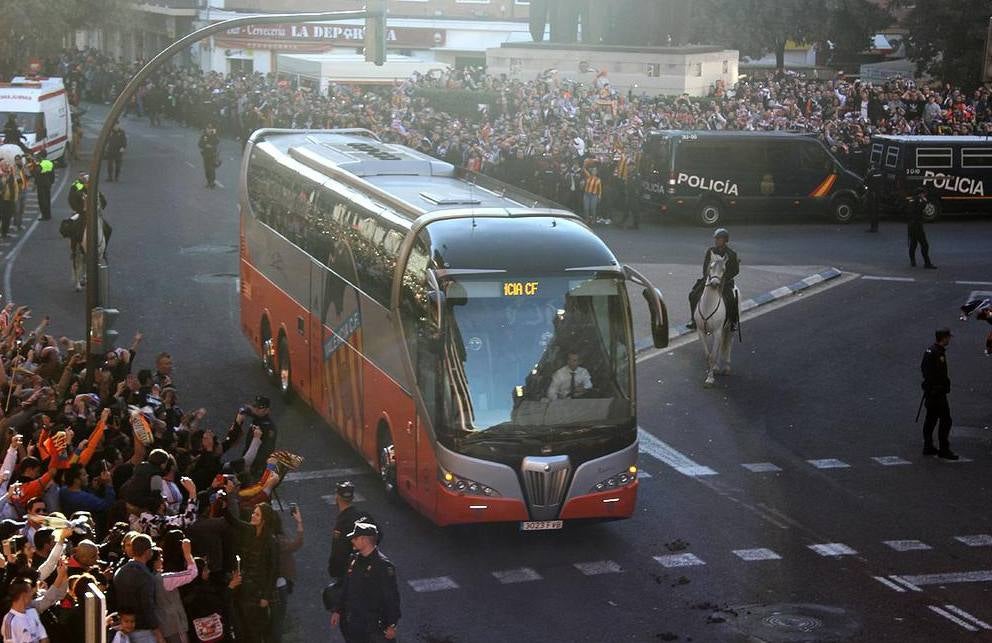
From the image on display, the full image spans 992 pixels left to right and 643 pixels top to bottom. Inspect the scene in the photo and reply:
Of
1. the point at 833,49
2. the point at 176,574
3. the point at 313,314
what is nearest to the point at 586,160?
the point at 313,314

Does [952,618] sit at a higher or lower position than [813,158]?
lower

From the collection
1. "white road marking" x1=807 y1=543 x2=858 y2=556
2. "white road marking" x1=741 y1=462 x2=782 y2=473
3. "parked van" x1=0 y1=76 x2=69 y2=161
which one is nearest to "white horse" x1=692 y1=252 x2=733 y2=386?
"white road marking" x1=741 y1=462 x2=782 y2=473

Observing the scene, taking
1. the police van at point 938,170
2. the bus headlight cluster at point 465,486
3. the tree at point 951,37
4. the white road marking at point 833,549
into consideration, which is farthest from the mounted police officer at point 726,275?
the tree at point 951,37

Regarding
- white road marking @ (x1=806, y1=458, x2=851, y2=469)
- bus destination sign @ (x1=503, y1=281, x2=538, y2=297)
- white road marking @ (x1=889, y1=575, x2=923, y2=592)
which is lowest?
white road marking @ (x1=806, y1=458, x2=851, y2=469)

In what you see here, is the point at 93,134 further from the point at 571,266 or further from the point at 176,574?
the point at 176,574

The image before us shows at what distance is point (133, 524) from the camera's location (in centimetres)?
1130

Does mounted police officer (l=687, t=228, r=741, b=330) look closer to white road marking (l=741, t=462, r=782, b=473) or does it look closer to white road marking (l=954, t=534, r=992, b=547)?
white road marking (l=741, t=462, r=782, b=473)

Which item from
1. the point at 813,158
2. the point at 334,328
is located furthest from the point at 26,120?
the point at 334,328

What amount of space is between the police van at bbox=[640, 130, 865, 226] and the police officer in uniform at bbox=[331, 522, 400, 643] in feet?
89.4

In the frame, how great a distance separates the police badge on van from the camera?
37438 mm

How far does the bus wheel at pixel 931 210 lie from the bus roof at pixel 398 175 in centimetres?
2015

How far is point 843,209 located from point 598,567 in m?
25.8

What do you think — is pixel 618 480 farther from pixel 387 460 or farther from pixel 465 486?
pixel 387 460

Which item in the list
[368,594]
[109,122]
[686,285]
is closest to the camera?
[368,594]
